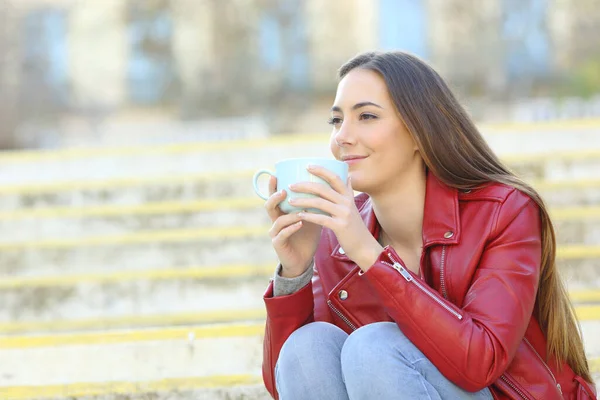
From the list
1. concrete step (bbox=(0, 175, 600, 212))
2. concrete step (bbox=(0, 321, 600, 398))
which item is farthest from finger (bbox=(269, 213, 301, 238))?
concrete step (bbox=(0, 175, 600, 212))

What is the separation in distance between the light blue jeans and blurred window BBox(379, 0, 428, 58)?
7.97 meters

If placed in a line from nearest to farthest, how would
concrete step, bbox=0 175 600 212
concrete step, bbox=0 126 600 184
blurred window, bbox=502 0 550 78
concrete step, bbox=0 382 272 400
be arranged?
concrete step, bbox=0 382 272 400, concrete step, bbox=0 175 600 212, concrete step, bbox=0 126 600 184, blurred window, bbox=502 0 550 78

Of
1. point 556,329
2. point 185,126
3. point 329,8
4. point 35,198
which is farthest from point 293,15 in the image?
point 556,329

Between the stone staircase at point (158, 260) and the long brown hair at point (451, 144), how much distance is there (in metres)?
0.65

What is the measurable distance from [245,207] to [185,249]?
0.43 metres

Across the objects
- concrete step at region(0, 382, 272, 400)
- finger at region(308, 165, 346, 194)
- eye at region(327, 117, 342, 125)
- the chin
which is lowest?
concrete step at region(0, 382, 272, 400)

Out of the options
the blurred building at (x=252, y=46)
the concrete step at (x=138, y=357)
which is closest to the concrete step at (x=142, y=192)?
the concrete step at (x=138, y=357)

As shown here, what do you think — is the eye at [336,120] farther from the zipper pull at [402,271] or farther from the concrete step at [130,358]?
the concrete step at [130,358]

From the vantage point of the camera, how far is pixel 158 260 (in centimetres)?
367

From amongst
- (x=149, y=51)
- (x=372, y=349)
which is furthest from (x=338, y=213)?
(x=149, y=51)

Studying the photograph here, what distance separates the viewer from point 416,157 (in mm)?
1771

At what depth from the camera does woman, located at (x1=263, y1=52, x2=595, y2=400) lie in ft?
4.77

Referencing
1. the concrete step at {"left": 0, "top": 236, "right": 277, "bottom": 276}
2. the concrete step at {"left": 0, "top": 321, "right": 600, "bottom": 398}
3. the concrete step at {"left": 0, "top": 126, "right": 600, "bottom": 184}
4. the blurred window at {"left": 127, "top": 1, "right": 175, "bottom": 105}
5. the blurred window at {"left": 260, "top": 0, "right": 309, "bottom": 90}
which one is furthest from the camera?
the blurred window at {"left": 127, "top": 1, "right": 175, "bottom": 105}

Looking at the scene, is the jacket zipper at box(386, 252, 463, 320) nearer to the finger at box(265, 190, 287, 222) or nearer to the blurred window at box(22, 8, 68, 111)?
the finger at box(265, 190, 287, 222)
